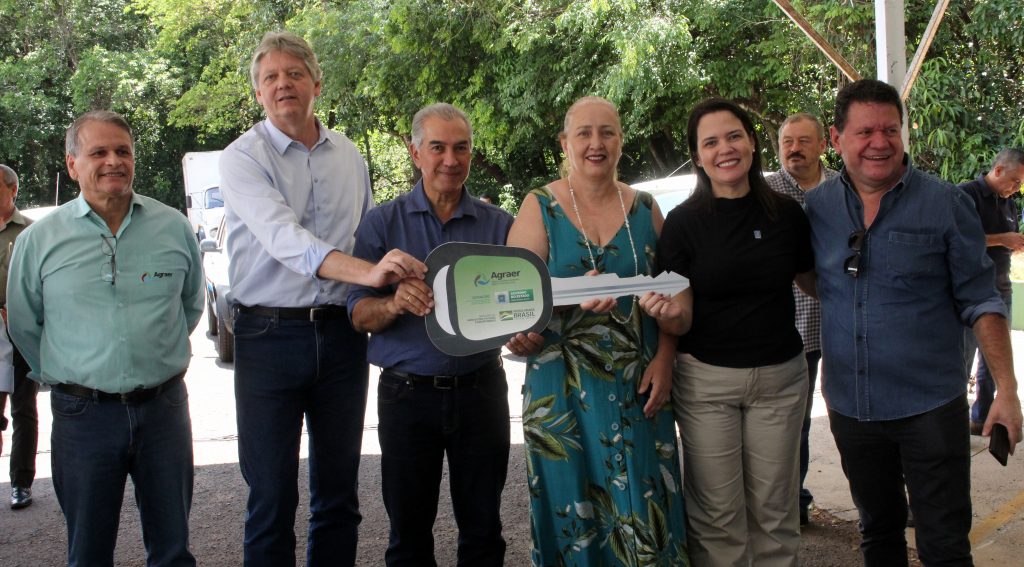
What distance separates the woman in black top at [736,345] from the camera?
2961mm

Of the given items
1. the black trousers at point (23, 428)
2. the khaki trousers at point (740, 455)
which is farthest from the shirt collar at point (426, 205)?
the black trousers at point (23, 428)

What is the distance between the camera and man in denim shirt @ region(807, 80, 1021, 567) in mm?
2752

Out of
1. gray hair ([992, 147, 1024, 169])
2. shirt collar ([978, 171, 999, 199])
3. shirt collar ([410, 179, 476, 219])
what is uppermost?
gray hair ([992, 147, 1024, 169])

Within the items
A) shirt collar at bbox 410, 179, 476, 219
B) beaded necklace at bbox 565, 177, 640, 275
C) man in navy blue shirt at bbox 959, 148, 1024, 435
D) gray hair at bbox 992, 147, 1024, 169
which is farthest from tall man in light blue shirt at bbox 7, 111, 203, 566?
gray hair at bbox 992, 147, 1024, 169

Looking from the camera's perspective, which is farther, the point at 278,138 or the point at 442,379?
the point at 278,138

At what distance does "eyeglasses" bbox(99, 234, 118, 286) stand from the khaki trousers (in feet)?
6.68

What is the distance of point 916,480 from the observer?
9.21 ft

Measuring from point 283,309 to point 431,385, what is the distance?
0.62 metres

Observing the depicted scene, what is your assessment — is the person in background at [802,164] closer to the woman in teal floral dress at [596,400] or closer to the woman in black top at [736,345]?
the woman in black top at [736,345]

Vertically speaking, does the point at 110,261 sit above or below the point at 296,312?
above

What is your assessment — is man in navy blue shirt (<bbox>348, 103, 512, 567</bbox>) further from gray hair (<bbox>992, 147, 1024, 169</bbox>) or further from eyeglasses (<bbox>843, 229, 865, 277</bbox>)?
gray hair (<bbox>992, 147, 1024, 169</bbox>)

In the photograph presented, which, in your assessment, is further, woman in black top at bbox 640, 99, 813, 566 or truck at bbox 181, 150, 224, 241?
truck at bbox 181, 150, 224, 241

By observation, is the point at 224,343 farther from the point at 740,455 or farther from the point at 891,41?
the point at 740,455

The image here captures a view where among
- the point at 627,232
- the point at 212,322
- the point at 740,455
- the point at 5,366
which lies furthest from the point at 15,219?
the point at 212,322
